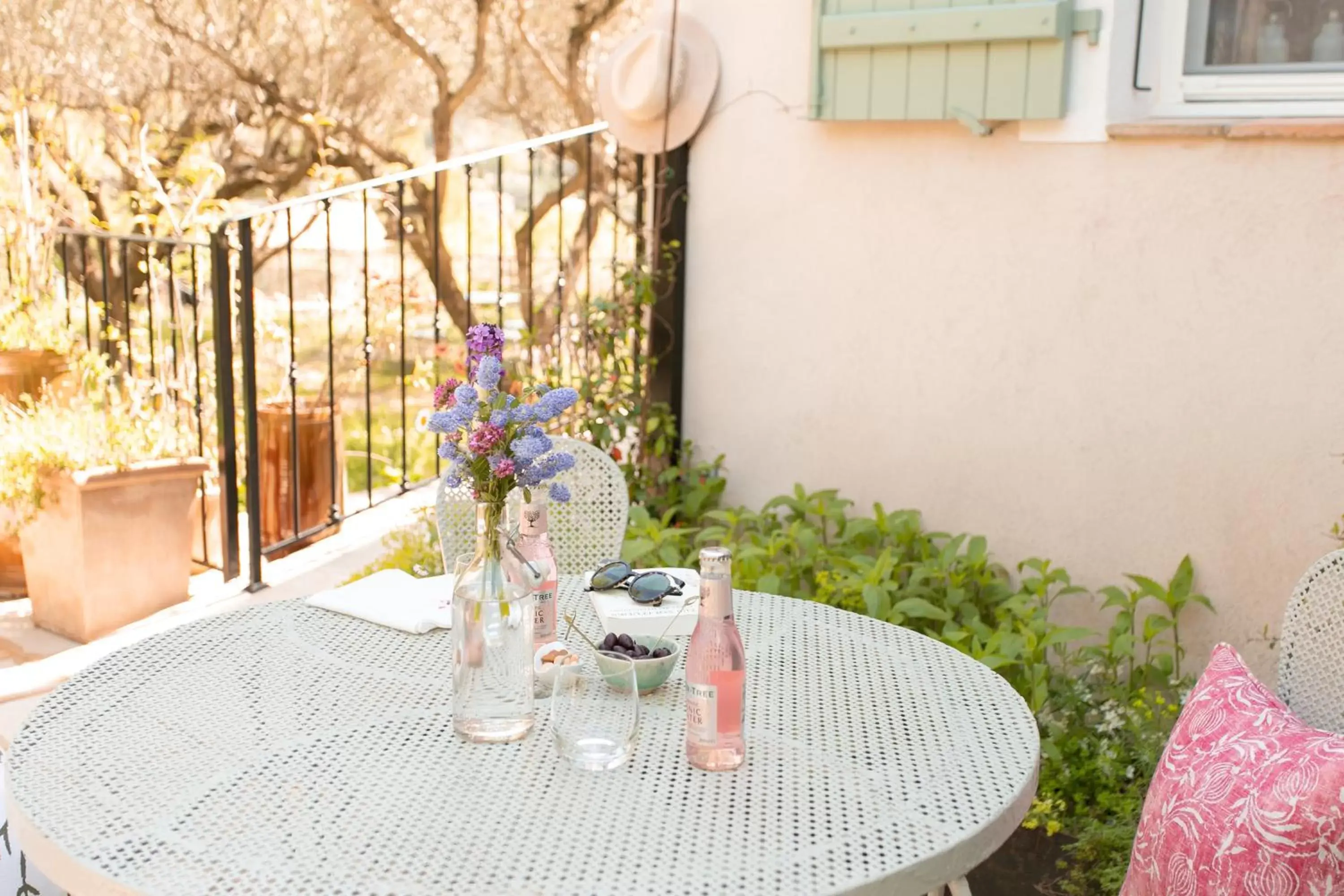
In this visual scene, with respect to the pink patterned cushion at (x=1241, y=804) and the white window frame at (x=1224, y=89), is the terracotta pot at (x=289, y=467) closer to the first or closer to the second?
the white window frame at (x=1224, y=89)

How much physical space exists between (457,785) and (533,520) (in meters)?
0.44

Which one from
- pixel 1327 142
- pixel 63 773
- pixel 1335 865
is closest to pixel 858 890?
pixel 1335 865

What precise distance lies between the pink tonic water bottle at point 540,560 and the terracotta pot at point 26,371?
10.1 feet

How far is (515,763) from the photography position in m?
1.52

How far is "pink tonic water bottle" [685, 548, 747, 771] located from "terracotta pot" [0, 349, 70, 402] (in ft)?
11.4

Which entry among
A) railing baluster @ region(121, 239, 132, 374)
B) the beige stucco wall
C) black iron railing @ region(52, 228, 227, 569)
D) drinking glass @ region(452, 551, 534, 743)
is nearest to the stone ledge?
the beige stucco wall

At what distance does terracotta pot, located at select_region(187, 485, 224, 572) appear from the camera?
4.18 meters

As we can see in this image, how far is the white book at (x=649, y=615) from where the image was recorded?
6.14 feet

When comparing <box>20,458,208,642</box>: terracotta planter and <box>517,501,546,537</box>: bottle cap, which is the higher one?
<box>517,501,546,537</box>: bottle cap

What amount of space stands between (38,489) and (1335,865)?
324cm

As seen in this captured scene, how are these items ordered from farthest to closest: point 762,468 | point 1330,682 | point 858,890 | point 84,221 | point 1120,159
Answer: point 84,221 < point 762,468 < point 1120,159 < point 1330,682 < point 858,890

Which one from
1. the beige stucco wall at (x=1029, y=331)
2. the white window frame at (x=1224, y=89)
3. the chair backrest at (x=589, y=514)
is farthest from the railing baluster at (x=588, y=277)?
the white window frame at (x=1224, y=89)

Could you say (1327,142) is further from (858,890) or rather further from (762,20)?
(858,890)

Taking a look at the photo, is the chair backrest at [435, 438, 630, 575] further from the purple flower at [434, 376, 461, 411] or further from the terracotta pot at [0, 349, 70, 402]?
the terracotta pot at [0, 349, 70, 402]
